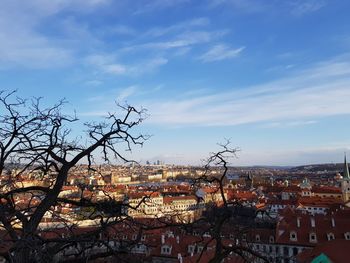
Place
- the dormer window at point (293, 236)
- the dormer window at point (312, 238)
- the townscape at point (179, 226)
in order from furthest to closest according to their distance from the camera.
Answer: the dormer window at point (293, 236)
the dormer window at point (312, 238)
the townscape at point (179, 226)

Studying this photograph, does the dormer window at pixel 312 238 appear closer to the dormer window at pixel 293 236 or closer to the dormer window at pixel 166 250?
the dormer window at pixel 293 236

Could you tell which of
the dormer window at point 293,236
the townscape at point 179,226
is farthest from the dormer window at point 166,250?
the dormer window at point 293,236

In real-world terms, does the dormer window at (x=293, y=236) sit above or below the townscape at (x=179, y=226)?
below

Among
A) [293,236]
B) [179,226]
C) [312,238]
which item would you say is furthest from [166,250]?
[179,226]

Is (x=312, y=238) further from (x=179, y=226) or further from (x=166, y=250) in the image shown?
(x=179, y=226)

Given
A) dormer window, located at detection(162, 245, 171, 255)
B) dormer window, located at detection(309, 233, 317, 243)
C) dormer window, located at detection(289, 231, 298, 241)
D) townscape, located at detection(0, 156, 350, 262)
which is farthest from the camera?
dormer window, located at detection(289, 231, 298, 241)

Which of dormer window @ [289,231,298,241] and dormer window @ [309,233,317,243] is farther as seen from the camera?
dormer window @ [289,231,298,241]

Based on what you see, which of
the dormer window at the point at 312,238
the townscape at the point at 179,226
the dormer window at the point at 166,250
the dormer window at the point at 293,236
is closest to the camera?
the townscape at the point at 179,226

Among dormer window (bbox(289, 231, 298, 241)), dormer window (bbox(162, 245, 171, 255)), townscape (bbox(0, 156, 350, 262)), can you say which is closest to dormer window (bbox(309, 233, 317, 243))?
townscape (bbox(0, 156, 350, 262))

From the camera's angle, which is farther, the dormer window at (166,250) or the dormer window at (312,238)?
the dormer window at (312,238)

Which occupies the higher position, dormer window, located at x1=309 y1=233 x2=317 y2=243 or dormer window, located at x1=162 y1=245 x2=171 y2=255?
dormer window, located at x1=309 y1=233 x2=317 y2=243

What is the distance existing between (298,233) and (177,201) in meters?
56.1

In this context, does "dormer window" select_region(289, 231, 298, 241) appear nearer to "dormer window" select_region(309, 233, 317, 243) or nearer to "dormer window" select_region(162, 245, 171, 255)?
"dormer window" select_region(309, 233, 317, 243)

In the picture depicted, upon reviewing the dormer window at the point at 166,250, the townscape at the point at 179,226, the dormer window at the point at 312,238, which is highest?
the townscape at the point at 179,226
